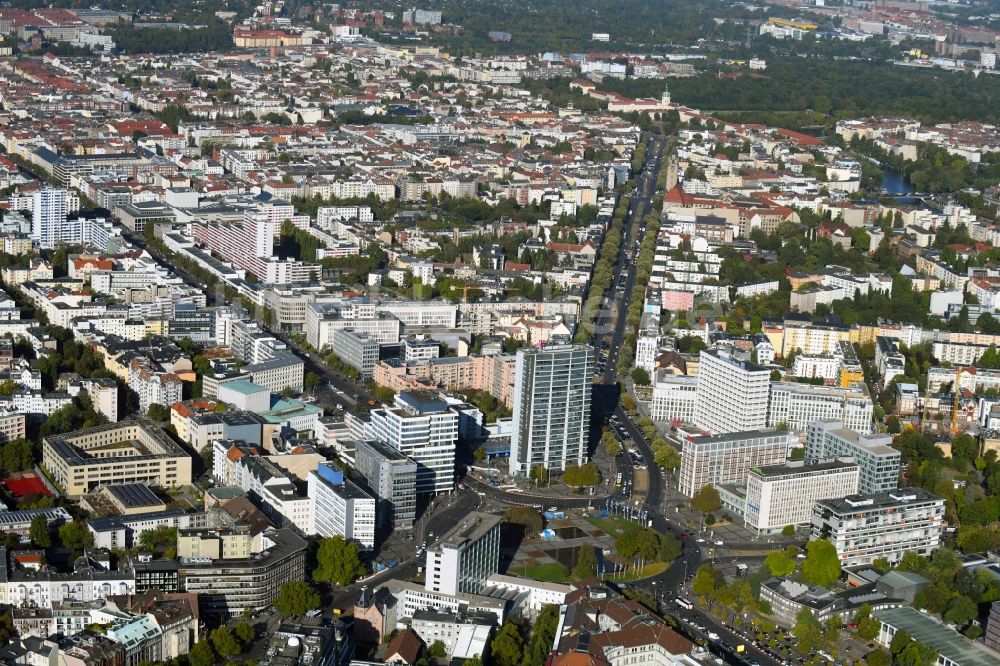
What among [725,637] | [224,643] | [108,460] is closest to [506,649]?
[725,637]

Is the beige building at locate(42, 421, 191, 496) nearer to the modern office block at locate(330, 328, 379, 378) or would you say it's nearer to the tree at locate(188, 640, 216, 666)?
the modern office block at locate(330, 328, 379, 378)

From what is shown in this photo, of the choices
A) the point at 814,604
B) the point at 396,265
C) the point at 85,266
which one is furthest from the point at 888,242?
the point at 814,604

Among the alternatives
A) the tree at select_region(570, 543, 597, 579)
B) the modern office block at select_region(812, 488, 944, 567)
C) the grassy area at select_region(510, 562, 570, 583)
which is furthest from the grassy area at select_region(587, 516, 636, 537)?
the modern office block at select_region(812, 488, 944, 567)

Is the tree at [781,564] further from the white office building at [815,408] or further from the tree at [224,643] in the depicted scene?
the tree at [224,643]

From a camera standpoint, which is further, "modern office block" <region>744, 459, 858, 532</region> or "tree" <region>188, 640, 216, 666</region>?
"modern office block" <region>744, 459, 858, 532</region>

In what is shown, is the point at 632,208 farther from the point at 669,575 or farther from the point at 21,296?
the point at 669,575

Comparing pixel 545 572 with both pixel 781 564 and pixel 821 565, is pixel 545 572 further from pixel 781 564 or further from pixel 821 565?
pixel 821 565
